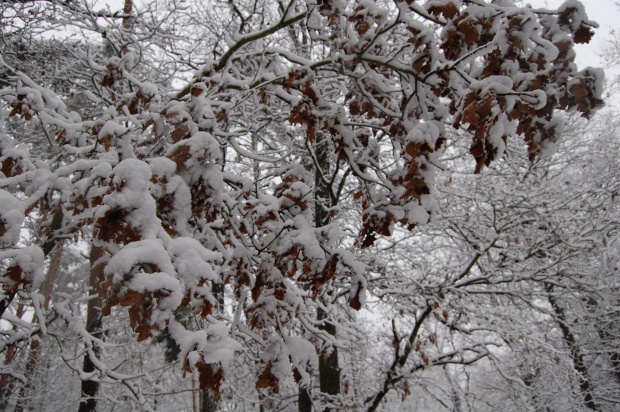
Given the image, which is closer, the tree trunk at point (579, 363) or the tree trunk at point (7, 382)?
the tree trunk at point (7, 382)

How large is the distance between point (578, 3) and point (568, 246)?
13.9ft

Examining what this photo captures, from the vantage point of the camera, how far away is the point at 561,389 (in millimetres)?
7371

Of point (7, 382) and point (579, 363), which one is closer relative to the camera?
point (579, 363)

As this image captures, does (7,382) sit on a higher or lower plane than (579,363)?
higher

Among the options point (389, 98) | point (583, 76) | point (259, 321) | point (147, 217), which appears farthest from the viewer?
point (389, 98)

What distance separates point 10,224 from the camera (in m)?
1.78

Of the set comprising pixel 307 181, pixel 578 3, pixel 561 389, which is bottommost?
pixel 561 389

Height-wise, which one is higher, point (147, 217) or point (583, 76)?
point (583, 76)

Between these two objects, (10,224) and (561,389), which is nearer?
(10,224)

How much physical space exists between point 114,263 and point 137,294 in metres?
0.13

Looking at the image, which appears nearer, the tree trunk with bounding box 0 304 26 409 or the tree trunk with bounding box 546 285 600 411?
the tree trunk with bounding box 0 304 26 409

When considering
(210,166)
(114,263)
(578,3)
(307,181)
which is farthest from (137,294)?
(578,3)

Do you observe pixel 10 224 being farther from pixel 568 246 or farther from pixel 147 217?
pixel 568 246

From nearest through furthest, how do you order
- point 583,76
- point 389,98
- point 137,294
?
point 137,294, point 583,76, point 389,98
